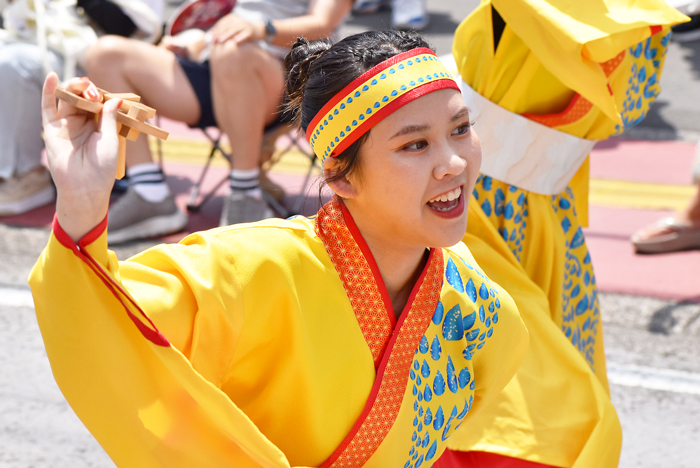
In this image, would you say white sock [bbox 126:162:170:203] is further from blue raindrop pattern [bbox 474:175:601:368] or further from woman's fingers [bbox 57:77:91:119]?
woman's fingers [bbox 57:77:91:119]

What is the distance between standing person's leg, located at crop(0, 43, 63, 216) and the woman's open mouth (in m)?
3.18

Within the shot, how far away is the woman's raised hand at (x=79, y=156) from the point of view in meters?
1.09

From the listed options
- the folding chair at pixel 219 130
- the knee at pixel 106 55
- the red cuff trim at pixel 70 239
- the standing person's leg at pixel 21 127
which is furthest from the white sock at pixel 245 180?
the red cuff trim at pixel 70 239

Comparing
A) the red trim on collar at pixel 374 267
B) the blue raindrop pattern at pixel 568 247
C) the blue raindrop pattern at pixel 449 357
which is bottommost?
the blue raindrop pattern at pixel 568 247

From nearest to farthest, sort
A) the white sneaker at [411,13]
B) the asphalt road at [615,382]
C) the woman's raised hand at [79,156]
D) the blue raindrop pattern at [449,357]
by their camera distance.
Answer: the woman's raised hand at [79,156] < the blue raindrop pattern at [449,357] < the asphalt road at [615,382] < the white sneaker at [411,13]

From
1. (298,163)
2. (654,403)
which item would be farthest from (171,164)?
(654,403)

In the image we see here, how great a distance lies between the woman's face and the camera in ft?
4.48

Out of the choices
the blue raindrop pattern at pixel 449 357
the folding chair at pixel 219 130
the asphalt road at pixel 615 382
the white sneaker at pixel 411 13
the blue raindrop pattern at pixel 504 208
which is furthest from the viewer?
the white sneaker at pixel 411 13

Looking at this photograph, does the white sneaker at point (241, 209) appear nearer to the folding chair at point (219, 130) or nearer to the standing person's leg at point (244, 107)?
the standing person's leg at point (244, 107)

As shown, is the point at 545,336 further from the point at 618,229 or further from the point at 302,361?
the point at 618,229

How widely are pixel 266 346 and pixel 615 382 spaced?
1.85 metres

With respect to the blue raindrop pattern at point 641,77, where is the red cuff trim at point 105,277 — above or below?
above

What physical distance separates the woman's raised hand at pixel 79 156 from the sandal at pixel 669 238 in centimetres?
319

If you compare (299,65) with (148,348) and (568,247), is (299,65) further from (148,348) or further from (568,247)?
(568,247)
